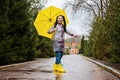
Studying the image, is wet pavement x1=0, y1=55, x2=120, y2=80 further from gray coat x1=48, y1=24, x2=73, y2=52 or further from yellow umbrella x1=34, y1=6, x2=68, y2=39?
yellow umbrella x1=34, y1=6, x2=68, y2=39

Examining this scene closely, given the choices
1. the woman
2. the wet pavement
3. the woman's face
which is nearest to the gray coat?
the woman

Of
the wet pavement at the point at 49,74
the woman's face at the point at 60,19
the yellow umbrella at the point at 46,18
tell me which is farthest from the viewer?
the yellow umbrella at the point at 46,18

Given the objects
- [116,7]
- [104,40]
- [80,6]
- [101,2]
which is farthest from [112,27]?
[80,6]

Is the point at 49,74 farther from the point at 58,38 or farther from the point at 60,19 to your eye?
the point at 60,19

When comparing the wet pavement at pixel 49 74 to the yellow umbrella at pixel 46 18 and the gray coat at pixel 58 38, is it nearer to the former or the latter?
the gray coat at pixel 58 38

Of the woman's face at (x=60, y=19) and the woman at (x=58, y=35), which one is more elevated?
Result: the woman's face at (x=60, y=19)

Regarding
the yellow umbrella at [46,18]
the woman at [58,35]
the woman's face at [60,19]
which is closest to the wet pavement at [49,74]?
the woman at [58,35]

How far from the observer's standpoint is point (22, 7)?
2188 cm

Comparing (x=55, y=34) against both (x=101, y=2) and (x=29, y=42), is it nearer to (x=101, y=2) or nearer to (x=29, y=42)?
(x=29, y=42)

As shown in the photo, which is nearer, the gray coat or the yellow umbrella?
the gray coat

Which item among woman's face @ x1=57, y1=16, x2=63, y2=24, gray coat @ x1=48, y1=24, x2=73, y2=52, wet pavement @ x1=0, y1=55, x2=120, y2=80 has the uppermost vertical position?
woman's face @ x1=57, y1=16, x2=63, y2=24

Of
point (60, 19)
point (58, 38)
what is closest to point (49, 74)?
point (58, 38)

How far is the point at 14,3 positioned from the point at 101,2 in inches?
1004

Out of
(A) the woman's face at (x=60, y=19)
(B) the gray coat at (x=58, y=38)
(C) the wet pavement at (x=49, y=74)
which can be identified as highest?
(A) the woman's face at (x=60, y=19)
